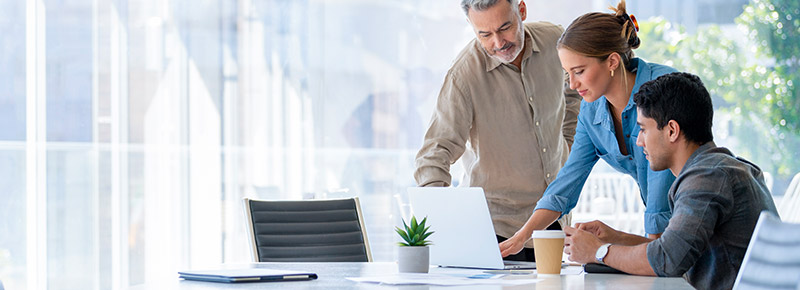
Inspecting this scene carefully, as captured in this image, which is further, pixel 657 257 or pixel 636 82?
pixel 636 82

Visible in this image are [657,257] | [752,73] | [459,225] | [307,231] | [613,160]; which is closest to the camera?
[657,257]

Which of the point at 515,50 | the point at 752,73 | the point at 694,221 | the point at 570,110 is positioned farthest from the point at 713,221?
the point at 752,73

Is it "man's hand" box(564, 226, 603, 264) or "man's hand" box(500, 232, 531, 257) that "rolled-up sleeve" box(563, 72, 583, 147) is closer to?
"man's hand" box(500, 232, 531, 257)

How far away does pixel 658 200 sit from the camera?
1947 mm

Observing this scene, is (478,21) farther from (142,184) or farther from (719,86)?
(719,86)

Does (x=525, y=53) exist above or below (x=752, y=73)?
below

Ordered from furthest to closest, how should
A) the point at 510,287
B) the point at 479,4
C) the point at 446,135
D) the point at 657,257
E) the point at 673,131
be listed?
the point at 446,135 < the point at 479,4 < the point at 673,131 < the point at 657,257 < the point at 510,287

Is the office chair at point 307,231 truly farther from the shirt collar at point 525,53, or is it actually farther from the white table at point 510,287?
the white table at point 510,287

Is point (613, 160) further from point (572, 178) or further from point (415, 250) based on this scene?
point (415, 250)

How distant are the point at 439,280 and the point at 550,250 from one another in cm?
27

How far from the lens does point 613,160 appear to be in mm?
2154

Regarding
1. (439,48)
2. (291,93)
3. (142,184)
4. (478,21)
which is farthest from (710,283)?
(439,48)

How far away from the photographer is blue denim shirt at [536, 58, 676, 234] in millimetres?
1946

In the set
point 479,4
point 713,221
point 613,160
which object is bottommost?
Answer: point 713,221
